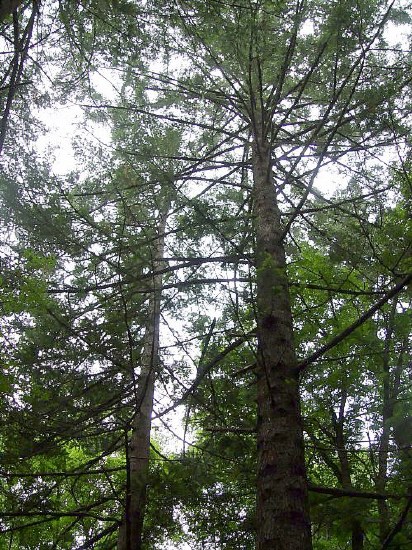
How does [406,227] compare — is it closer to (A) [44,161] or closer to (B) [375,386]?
(B) [375,386]

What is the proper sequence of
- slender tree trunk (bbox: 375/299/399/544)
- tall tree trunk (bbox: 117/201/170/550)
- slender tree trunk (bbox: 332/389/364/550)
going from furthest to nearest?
tall tree trunk (bbox: 117/201/170/550) → slender tree trunk (bbox: 332/389/364/550) → slender tree trunk (bbox: 375/299/399/544)

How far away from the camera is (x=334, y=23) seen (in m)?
4.93

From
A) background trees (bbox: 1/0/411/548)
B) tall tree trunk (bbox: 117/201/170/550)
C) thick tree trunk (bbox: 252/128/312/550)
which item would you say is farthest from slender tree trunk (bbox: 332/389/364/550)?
tall tree trunk (bbox: 117/201/170/550)

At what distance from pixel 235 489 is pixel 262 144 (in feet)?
16.4

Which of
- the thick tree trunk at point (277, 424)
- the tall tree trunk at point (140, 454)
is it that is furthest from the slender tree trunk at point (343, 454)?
the tall tree trunk at point (140, 454)

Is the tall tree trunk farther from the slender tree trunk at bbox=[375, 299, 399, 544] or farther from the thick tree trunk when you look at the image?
the slender tree trunk at bbox=[375, 299, 399, 544]

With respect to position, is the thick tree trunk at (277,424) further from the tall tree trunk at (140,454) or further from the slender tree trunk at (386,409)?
the slender tree trunk at (386,409)

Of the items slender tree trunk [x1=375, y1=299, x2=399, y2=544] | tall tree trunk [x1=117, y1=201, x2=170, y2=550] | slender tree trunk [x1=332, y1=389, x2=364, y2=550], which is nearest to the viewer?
slender tree trunk [x1=375, y1=299, x2=399, y2=544]

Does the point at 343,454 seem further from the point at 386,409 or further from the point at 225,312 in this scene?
the point at 225,312

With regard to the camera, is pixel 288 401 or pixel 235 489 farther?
pixel 235 489

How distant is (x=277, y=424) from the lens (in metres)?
3.71

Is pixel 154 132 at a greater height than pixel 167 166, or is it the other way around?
pixel 154 132

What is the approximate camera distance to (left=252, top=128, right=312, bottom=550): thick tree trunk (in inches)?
124

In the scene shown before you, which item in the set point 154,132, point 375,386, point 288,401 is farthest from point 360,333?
point 154,132
